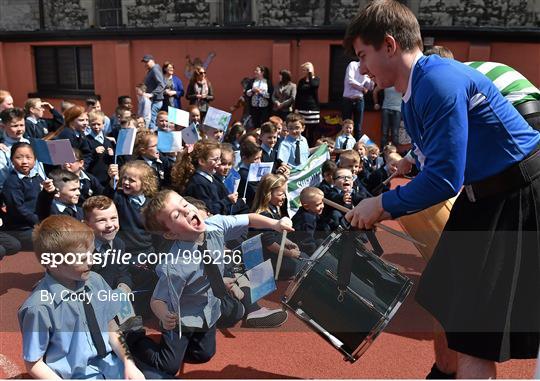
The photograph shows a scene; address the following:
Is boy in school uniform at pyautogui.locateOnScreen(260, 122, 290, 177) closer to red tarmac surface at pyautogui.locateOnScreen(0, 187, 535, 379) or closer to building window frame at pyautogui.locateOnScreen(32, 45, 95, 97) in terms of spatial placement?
red tarmac surface at pyautogui.locateOnScreen(0, 187, 535, 379)

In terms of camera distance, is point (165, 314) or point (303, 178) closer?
point (165, 314)

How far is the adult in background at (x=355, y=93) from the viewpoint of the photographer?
9539mm

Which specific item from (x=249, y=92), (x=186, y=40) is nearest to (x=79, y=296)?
(x=249, y=92)

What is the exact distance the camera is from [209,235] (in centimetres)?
311

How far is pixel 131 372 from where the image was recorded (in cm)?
241

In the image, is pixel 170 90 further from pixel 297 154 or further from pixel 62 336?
pixel 62 336

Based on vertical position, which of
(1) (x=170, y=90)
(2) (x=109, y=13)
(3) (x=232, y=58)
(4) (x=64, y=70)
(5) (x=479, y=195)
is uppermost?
(2) (x=109, y=13)

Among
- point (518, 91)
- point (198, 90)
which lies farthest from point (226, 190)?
point (198, 90)

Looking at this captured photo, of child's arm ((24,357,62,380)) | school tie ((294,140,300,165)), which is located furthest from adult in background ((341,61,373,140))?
child's arm ((24,357,62,380))

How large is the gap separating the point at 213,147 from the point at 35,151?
5.55 ft

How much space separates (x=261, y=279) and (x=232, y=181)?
2.27 metres

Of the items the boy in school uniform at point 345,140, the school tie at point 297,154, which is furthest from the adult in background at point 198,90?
the school tie at point 297,154

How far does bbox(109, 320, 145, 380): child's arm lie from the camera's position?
2412mm

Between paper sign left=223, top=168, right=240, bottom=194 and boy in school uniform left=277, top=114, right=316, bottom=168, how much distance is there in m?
1.21
